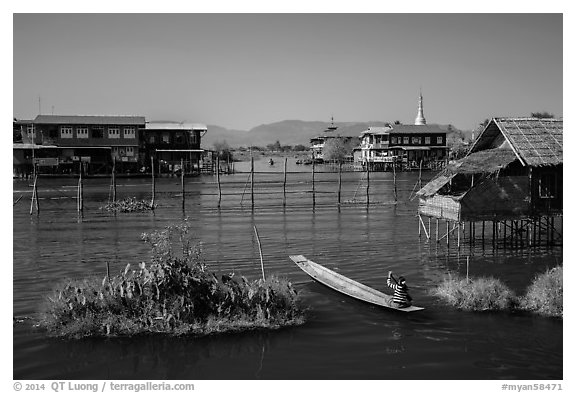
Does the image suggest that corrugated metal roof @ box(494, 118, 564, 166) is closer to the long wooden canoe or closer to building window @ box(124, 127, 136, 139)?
the long wooden canoe

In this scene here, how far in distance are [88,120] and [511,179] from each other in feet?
180

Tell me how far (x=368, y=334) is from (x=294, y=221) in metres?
21.9

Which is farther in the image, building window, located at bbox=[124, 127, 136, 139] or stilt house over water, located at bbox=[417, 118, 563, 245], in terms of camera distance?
building window, located at bbox=[124, 127, 136, 139]

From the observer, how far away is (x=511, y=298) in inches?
687

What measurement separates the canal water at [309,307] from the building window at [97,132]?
2570 centimetres

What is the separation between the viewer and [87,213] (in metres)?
40.2

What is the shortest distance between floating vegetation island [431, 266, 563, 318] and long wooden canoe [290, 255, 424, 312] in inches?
72.8

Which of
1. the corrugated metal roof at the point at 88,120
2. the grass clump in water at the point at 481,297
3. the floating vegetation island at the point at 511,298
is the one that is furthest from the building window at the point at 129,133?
the floating vegetation island at the point at 511,298

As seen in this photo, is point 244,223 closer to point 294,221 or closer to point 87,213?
point 294,221

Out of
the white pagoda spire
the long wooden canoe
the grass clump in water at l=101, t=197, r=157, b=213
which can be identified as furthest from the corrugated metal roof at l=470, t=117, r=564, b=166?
the white pagoda spire

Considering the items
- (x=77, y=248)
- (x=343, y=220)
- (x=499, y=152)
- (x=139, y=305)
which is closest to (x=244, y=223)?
(x=343, y=220)

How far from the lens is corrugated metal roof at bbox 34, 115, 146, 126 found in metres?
67.1

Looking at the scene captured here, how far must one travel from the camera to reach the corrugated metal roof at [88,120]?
67125 mm
